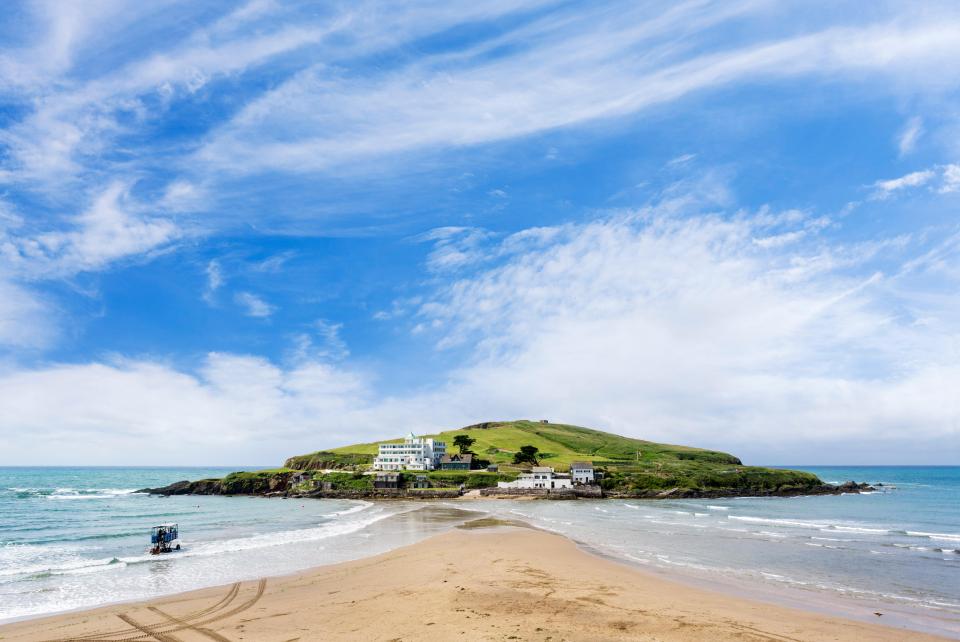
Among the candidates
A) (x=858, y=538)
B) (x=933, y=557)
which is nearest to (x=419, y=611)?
(x=933, y=557)

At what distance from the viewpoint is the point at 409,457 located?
15000 cm

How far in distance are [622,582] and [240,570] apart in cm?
2399

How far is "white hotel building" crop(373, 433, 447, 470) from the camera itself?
A: 148125 mm

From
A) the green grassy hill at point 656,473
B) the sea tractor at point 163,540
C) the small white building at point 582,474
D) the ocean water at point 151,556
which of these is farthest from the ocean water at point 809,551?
the green grassy hill at point 656,473

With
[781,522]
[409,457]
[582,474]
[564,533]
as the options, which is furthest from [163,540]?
[409,457]

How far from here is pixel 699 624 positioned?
2156 centimetres

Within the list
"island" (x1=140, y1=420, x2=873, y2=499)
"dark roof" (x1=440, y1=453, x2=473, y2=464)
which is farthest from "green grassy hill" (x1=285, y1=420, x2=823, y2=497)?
"dark roof" (x1=440, y1=453, x2=473, y2=464)

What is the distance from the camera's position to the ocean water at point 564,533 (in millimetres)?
30609

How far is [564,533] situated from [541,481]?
70.5 meters

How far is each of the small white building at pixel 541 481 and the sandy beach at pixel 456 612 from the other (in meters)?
90.2

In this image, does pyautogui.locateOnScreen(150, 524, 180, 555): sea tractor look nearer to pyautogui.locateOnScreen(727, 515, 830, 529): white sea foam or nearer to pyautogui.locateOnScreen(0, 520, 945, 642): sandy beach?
pyautogui.locateOnScreen(0, 520, 945, 642): sandy beach

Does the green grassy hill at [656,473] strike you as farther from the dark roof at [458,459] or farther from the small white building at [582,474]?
the dark roof at [458,459]

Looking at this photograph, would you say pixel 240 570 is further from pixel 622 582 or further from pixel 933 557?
pixel 933 557

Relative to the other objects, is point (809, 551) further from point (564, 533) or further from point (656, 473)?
point (656, 473)
